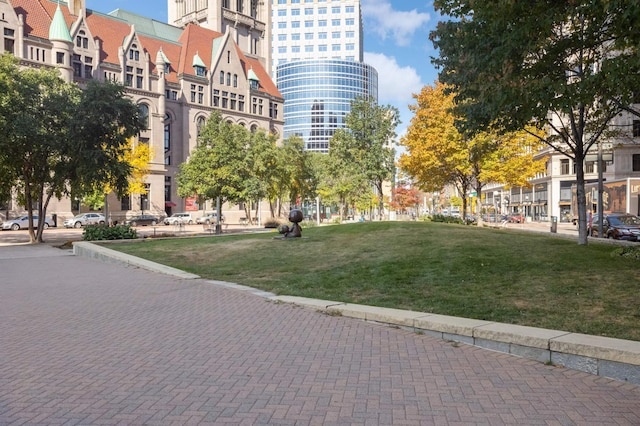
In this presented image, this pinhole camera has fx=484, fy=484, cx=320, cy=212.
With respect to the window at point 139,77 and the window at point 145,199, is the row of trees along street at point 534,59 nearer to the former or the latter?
the window at point 145,199

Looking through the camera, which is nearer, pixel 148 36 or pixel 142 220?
pixel 142 220

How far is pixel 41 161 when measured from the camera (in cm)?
2855

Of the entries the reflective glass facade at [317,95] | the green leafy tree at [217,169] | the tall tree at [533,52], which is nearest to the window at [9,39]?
the green leafy tree at [217,169]

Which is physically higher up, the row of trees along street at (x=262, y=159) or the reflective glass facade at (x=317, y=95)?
the reflective glass facade at (x=317, y=95)

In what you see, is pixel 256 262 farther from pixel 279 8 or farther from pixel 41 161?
pixel 279 8

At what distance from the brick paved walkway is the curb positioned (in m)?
0.15

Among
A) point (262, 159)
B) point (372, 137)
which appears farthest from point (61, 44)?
point (372, 137)

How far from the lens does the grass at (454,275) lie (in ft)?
24.4

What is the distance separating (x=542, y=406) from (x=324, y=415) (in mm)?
1967

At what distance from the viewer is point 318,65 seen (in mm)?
136000

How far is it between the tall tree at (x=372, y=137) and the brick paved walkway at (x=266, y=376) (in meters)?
31.6

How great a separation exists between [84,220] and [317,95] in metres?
93.5

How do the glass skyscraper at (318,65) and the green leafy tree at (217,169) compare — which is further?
the glass skyscraper at (318,65)

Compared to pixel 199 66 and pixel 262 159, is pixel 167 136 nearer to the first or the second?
pixel 199 66
